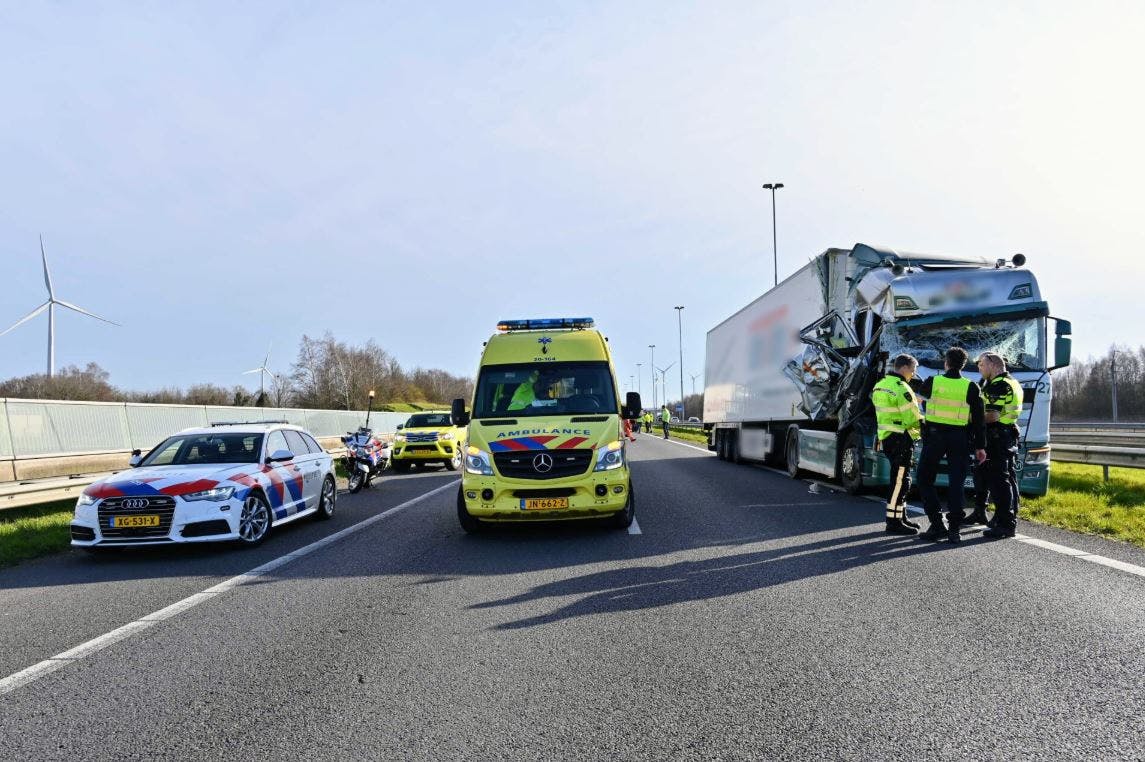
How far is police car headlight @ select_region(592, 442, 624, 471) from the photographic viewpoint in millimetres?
8969

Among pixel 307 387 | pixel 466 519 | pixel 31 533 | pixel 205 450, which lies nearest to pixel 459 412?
pixel 466 519

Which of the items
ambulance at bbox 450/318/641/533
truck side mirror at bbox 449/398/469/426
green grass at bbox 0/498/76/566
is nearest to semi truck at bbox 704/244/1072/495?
ambulance at bbox 450/318/641/533

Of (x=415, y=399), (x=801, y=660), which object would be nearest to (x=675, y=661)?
(x=801, y=660)

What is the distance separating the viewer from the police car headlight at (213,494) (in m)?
8.44

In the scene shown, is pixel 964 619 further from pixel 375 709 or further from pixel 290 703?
pixel 290 703

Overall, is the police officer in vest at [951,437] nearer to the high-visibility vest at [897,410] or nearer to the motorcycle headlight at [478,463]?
the high-visibility vest at [897,410]

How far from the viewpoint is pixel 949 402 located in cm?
865

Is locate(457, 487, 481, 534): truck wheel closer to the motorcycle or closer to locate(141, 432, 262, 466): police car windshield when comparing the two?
locate(141, 432, 262, 466): police car windshield

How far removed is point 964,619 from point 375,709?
3797 millimetres

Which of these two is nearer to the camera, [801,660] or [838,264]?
[801,660]

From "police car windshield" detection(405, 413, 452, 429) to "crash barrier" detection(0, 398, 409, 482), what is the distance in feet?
17.3

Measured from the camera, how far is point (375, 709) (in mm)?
3930

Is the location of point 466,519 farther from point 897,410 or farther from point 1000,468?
point 1000,468

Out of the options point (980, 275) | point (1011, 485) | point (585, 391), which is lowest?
point (1011, 485)
